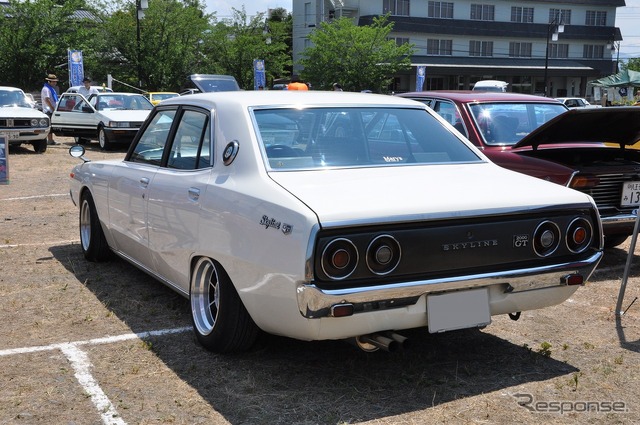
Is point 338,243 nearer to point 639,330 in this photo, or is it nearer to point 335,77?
point 639,330

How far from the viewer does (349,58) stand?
51031 millimetres

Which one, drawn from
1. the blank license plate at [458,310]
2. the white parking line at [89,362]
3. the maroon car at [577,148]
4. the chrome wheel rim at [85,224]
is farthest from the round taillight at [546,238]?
the chrome wheel rim at [85,224]

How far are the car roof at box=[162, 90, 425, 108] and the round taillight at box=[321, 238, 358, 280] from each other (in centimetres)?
140

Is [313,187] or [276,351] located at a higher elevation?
[313,187]

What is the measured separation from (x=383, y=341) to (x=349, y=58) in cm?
4861

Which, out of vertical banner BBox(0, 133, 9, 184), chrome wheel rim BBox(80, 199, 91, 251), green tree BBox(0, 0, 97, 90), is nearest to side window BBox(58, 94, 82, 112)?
vertical banner BBox(0, 133, 9, 184)

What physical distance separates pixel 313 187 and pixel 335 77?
48.1 metres

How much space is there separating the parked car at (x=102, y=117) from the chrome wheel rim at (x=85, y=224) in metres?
11.8

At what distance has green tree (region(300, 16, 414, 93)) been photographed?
168 ft

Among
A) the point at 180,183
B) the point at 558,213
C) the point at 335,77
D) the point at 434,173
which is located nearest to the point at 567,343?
the point at 558,213

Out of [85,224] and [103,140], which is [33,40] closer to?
[103,140]

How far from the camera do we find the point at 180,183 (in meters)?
4.69

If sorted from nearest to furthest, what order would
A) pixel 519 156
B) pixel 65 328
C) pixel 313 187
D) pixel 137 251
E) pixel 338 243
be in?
pixel 338 243
pixel 313 187
pixel 65 328
pixel 137 251
pixel 519 156

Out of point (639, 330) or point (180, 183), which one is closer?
point (180, 183)
